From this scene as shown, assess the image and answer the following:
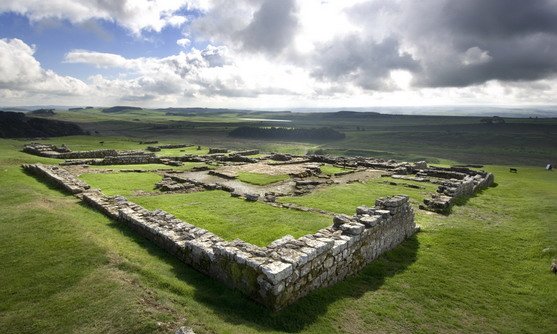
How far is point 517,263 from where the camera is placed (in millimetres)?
14070

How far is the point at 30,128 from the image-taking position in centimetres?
7725

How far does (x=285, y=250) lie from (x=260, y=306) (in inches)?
71.3

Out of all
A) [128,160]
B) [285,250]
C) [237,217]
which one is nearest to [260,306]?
[285,250]

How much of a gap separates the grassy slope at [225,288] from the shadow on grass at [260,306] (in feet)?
0.11

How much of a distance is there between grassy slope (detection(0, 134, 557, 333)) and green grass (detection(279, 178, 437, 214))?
242 inches

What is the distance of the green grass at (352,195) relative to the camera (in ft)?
69.3

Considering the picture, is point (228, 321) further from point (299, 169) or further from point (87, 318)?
point (299, 169)

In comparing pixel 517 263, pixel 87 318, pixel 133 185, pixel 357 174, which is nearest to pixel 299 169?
pixel 357 174

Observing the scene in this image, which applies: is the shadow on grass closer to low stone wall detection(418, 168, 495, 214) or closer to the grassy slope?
the grassy slope

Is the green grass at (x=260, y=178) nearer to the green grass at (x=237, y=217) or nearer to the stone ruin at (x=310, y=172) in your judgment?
the stone ruin at (x=310, y=172)

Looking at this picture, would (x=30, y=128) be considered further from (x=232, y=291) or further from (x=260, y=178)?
(x=232, y=291)

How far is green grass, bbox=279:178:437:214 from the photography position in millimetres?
21109

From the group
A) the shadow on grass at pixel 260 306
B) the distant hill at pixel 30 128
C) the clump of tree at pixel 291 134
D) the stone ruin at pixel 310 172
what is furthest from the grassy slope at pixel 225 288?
the clump of tree at pixel 291 134

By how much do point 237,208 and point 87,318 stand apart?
11.4 meters
